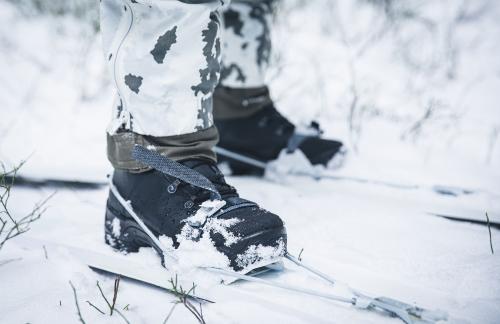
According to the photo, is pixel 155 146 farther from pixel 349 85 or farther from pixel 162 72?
pixel 349 85

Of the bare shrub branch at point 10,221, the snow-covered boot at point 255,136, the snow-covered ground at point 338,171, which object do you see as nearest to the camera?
the snow-covered ground at point 338,171

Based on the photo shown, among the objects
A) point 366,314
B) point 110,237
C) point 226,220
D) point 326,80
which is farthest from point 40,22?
point 366,314

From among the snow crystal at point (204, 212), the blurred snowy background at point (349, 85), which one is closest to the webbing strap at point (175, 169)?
the snow crystal at point (204, 212)

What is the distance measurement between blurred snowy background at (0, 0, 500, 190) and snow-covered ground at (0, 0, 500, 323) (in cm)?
2

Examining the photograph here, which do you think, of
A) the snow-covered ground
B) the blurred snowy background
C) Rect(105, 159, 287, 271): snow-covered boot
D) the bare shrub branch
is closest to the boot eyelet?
Rect(105, 159, 287, 271): snow-covered boot

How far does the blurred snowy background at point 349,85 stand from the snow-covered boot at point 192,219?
544 millimetres

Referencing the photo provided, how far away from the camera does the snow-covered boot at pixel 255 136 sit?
5.23 feet

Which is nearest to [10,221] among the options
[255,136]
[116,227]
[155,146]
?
[116,227]

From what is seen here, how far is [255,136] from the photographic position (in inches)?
63.1

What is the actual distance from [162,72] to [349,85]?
2.53 m

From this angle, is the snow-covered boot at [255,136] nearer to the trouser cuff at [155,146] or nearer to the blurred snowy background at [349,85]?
the blurred snowy background at [349,85]

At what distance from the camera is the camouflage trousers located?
34.2 inches

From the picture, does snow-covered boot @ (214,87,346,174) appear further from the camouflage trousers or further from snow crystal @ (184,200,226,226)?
snow crystal @ (184,200,226,226)

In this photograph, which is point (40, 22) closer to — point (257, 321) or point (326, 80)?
point (326, 80)
